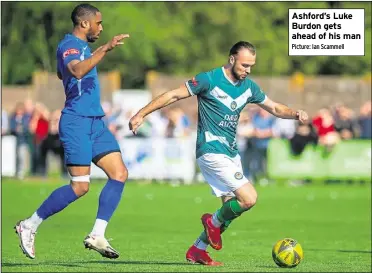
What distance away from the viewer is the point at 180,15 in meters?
50.9

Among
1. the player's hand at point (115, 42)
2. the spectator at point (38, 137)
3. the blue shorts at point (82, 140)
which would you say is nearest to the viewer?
the player's hand at point (115, 42)

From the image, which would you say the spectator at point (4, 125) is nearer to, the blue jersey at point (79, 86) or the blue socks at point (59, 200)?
the blue socks at point (59, 200)

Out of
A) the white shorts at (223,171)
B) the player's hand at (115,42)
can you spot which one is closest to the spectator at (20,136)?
the white shorts at (223,171)

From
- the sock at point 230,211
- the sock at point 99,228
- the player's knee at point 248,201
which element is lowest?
the sock at point 99,228

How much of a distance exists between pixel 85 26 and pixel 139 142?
1854cm

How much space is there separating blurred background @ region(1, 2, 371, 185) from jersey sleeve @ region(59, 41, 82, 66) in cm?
1630

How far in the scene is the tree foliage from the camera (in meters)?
46.4

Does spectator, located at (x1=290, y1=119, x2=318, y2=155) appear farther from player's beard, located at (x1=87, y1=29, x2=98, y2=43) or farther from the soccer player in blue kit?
player's beard, located at (x1=87, y1=29, x2=98, y2=43)

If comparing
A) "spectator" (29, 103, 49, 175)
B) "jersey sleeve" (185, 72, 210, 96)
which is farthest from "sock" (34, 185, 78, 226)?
"spectator" (29, 103, 49, 175)

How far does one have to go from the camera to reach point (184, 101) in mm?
39219

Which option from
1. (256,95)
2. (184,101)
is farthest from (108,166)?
(184,101)

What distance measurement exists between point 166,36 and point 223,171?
3594cm

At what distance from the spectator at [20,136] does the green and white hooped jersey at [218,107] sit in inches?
772

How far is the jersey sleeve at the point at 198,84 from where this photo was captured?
13148mm
